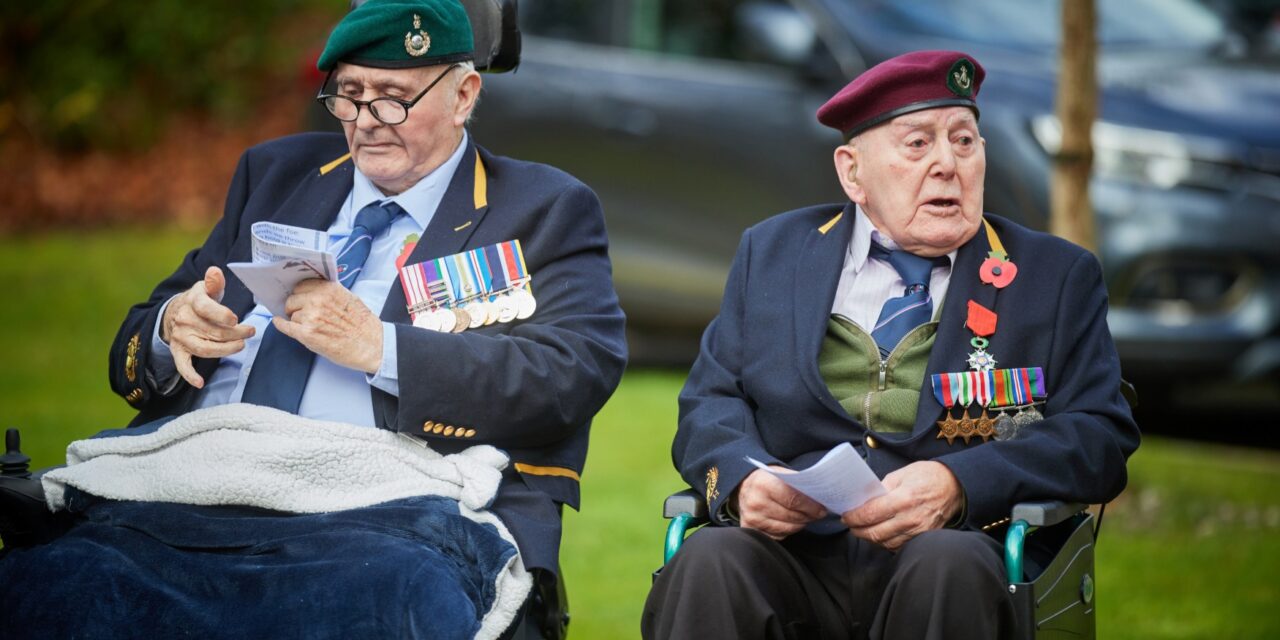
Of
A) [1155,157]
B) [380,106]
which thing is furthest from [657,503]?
[380,106]

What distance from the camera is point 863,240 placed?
3.93m

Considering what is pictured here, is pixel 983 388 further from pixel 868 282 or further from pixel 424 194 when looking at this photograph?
pixel 424 194

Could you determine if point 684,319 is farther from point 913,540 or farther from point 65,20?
point 65,20

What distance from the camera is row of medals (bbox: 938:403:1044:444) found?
363 cm

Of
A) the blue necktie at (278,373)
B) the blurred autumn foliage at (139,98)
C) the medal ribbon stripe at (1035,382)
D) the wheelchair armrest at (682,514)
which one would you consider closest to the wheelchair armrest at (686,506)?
the wheelchair armrest at (682,514)

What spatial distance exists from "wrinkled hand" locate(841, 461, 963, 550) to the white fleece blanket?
0.72m

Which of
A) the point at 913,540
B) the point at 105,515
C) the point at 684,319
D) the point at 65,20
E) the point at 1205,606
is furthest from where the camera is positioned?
the point at 65,20

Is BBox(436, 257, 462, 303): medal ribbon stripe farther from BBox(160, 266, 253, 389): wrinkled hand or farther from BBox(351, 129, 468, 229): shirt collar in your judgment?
BBox(160, 266, 253, 389): wrinkled hand

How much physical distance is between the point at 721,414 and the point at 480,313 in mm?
601

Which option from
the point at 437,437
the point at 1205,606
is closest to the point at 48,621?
the point at 437,437

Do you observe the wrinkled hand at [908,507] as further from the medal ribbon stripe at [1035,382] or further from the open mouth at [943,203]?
the open mouth at [943,203]

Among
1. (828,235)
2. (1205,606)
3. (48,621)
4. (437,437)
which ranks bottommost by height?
(1205,606)

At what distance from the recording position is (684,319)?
848cm

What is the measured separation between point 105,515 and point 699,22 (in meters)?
5.15
